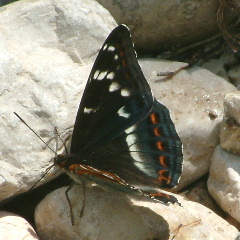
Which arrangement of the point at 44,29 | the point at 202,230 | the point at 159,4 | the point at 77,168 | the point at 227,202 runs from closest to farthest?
the point at 77,168
the point at 202,230
the point at 227,202
the point at 44,29
the point at 159,4

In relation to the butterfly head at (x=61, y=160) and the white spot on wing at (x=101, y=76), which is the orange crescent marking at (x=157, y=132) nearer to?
the white spot on wing at (x=101, y=76)

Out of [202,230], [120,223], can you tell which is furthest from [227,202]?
[120,223]

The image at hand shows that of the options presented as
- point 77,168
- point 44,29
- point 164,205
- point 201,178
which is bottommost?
point 201,178

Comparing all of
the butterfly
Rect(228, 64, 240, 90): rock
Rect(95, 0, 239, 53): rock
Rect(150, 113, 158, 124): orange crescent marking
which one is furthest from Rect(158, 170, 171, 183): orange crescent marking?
Rect(95, 0, 239, 53): rock

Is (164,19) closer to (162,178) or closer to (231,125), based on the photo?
(231,125)

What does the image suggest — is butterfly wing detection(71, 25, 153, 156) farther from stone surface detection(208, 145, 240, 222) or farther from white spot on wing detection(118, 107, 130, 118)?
stone surface detection(208, 145, 240, 222)

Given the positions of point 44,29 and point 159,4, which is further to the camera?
point 159,4

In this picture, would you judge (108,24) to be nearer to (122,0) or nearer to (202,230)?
(122,0)
